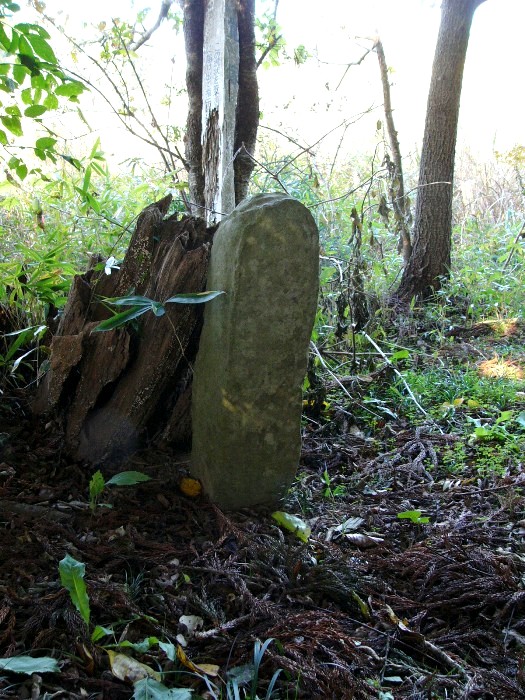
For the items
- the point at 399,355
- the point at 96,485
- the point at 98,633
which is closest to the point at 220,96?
the point at 399,355

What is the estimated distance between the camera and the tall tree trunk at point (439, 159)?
623 cm

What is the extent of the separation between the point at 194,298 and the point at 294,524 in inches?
38.5

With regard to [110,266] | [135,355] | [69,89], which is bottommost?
[135,355]

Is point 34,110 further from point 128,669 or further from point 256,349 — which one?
point 128,669

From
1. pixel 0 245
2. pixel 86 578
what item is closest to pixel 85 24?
pixel 0 245

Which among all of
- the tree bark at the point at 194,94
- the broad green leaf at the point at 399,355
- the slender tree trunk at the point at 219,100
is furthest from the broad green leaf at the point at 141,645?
the tree bark at the point at 194,94

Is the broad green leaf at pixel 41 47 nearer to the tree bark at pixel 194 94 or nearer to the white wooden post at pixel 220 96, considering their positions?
the white wooden post at pixel 220 96

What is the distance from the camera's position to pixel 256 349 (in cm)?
236

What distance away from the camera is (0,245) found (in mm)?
4254

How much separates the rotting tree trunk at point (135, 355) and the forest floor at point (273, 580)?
0.12 metres

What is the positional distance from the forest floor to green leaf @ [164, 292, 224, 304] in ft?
2.44

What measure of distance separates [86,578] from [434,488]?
66.8 inches

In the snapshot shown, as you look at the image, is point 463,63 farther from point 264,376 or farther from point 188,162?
point 264,376

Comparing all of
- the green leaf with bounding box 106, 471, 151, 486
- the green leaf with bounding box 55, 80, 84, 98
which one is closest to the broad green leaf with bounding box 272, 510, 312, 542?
the green leaf with bounding box 106, 471, 151, 486
